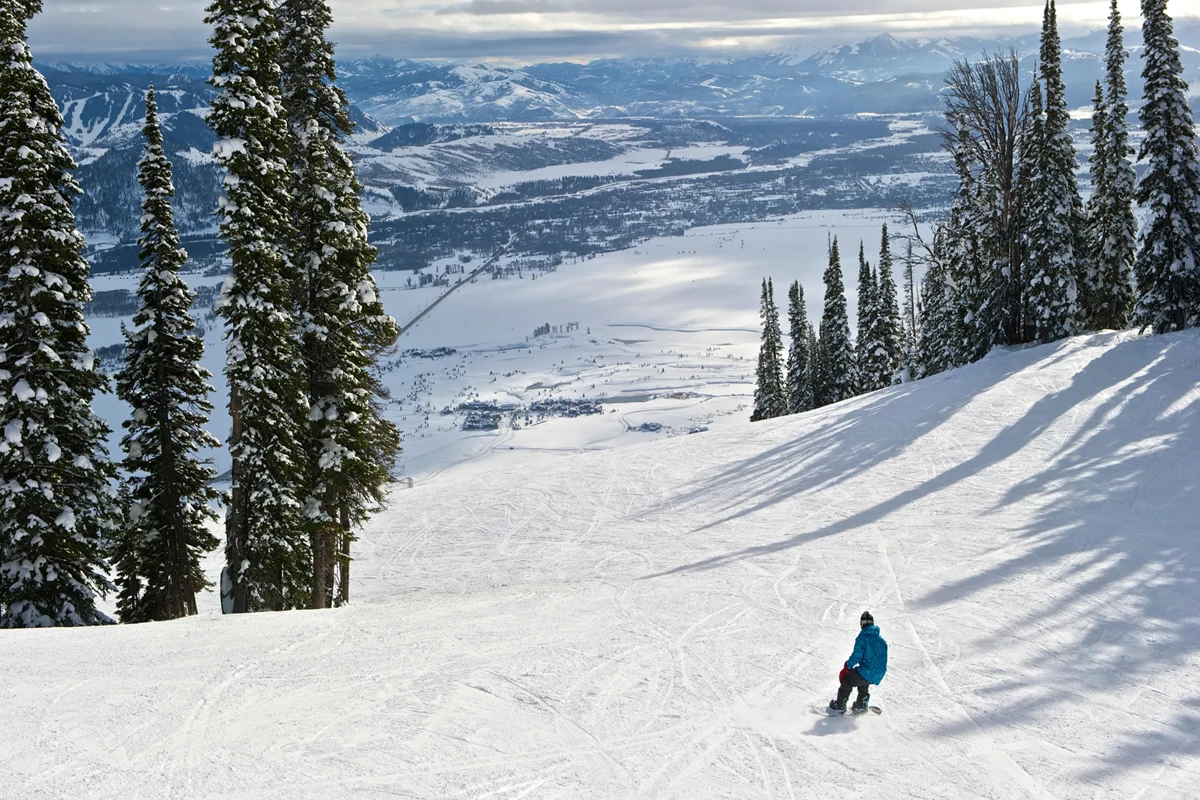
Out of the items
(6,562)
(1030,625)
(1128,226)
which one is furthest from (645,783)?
(1128,226)

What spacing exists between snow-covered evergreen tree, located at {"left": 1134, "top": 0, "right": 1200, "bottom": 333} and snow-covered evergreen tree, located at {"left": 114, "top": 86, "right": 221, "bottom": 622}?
33928 millimetres

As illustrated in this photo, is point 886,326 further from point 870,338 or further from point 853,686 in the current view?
point 853,686

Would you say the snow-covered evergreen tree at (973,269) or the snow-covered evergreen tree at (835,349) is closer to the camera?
the snow-covered evergreen tree at (973,269)

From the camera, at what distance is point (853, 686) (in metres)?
11.9

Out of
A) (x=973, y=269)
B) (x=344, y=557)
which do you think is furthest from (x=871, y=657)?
(x=973, y=269)

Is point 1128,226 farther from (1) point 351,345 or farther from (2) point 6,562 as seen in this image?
(2) point 6,562

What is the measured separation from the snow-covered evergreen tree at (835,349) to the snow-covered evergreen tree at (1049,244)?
62.0 ft

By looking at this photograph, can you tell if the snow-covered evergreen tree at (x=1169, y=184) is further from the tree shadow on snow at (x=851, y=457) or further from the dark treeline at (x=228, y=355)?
the dark treeline at (x=228, y=355)

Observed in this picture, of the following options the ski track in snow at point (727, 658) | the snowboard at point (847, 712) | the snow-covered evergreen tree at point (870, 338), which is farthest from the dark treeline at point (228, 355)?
the snow-covered evergreen tree at point (870, 338)

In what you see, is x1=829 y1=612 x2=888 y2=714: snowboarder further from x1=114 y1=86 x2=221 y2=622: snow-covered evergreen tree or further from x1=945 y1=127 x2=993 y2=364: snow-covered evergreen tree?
x1=945 y1=127 x2=993 y2=364: snow-covered evergreen tree

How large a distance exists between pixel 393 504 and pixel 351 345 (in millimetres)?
15470

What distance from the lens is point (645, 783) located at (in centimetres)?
1022

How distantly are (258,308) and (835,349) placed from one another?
46266mm

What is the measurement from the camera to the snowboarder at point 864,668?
38.7 feet
